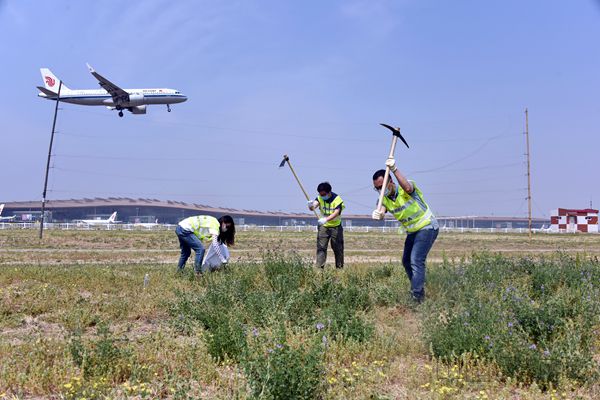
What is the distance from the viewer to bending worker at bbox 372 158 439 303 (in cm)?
642

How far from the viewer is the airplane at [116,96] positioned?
49.9 metres

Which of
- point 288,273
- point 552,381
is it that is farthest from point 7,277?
point 552,381

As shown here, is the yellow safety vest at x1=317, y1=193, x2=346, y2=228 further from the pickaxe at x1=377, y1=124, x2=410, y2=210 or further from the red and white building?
the red and white building

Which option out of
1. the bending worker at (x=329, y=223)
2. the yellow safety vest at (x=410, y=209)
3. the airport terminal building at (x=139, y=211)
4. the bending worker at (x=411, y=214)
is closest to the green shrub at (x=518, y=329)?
the bending worker at (x=411, y=214)

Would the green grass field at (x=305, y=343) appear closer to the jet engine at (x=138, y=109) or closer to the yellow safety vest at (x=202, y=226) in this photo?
the yellow safety vest at (x=202, y=226)

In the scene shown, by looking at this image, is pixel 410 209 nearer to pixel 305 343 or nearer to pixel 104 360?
pixel 305 343

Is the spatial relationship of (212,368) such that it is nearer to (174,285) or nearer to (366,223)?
(174,285)

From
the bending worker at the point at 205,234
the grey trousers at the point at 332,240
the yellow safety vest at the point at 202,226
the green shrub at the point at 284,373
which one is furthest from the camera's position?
the grey trousers at the point at 332,240

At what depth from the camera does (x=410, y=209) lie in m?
6.59

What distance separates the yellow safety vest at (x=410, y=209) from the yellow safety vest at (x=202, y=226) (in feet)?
10.2

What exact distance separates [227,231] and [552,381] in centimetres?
580

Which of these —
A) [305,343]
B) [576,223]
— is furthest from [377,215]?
[576,223]

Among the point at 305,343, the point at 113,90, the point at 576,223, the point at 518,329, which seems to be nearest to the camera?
the point at 305,343

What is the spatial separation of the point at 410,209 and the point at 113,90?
47815 mm
